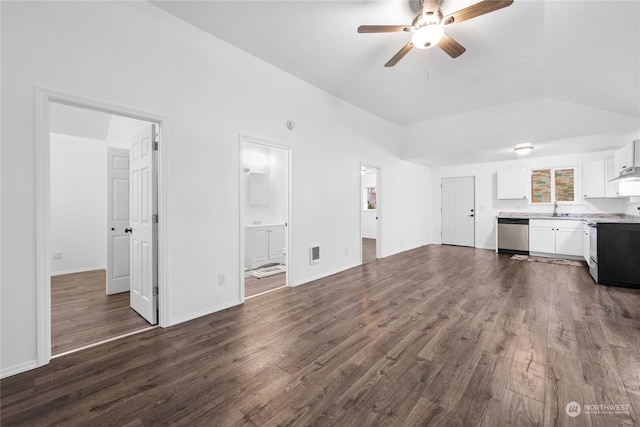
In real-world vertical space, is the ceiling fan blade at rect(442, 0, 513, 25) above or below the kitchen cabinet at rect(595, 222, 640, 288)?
above

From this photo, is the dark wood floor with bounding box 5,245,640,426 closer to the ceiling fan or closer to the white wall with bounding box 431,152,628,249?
the ceiling fan

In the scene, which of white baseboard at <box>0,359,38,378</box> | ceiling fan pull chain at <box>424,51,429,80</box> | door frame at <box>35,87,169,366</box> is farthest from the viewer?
ceiling fan pull chain at <box>424,51,429,80</box>

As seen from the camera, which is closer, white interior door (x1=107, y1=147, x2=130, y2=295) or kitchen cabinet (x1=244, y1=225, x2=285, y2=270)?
white interior door (x1=107, y1=147, x2=130, y2=295)

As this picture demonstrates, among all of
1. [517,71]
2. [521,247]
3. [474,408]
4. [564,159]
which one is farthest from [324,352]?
[564,159]

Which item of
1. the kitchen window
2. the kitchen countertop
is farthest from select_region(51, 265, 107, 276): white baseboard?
the kitchen window

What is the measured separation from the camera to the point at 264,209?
635cm

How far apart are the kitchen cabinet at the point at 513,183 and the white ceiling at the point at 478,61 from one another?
44.2 inches

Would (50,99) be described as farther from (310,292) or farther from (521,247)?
(521,247)

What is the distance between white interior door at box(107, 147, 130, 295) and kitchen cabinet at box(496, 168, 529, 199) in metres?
8.25

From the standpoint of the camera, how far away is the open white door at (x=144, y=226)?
2.77 m

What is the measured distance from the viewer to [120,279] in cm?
386

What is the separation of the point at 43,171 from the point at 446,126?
21.5ft

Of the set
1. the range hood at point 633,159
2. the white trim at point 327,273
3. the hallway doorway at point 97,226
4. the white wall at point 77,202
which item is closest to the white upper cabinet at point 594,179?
the range hood at point 633,159

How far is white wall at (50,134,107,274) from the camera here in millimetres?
4938
